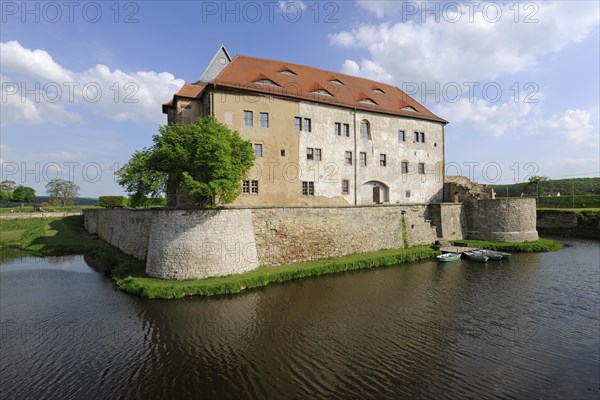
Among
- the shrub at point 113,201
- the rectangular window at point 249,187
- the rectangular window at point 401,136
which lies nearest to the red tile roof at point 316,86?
the rectangular window at point 401,136

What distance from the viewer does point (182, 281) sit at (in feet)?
60.3

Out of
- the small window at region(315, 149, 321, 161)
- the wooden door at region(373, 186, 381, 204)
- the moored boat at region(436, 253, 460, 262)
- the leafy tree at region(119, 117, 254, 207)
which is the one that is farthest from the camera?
the wooden door at region(373, 186, 381, 204)

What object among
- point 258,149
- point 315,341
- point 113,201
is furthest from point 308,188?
point 113,201

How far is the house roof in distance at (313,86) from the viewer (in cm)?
2564

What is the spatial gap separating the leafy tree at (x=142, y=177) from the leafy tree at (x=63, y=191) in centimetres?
8566

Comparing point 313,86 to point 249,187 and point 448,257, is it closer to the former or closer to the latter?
point 249,187

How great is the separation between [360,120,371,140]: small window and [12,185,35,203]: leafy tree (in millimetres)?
81365

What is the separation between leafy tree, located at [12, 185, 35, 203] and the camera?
71750 millimetres

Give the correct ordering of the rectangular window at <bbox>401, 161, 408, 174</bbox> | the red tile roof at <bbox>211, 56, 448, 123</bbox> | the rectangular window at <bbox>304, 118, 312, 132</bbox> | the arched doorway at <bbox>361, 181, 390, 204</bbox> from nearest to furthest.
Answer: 1. the red tile roof at <bbox>211, 56, 448, 123</bbox>
2. the rectangular window at <bbox>304, 118, 312, 132</bbox>
3. the arched doorway at <bbox>361, 181, 390, 204</bbox>
4. the rectangular window at <bbox>401, 161, 408, 174</bbox>

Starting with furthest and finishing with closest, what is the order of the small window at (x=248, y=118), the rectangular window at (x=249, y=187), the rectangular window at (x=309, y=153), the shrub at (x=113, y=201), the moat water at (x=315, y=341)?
1. the shrub at (x=113, y=201)
2. the rectangular window at (x=309, y=153)
3. the small window at (x=248, y=118)
4. the rectangular window at (x=249, y=187)
5. the moat water at (x=315, y=341)

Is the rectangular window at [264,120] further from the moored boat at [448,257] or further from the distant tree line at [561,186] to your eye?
the distant tree line at [561,186]

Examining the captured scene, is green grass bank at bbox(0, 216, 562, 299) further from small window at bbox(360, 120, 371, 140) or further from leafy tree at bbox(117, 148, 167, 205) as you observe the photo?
small window at bbox(360, 120, 371, 140)

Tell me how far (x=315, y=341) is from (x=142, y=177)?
14.0 metres

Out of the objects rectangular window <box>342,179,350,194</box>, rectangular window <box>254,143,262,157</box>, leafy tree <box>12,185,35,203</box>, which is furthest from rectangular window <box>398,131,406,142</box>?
leafy tree <box>12,185,35,203</box>
